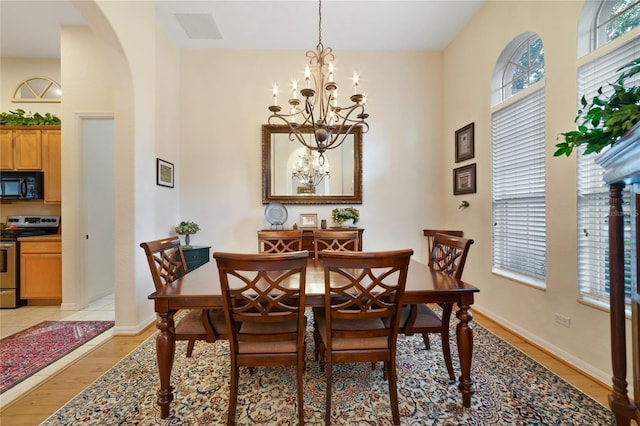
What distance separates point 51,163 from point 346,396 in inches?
176

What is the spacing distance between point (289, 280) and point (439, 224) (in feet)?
9.64

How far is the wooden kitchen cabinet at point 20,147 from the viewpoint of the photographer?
3404 millimetres

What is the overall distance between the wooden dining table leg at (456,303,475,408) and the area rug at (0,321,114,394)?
301 cm

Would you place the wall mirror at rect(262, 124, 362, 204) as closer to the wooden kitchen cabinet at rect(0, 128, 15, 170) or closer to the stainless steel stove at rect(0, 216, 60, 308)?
the stainless steel stove at rect(0, 216, 60, 308)

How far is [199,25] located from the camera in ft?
10.8

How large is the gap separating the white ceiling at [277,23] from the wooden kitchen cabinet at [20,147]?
1.25 metres

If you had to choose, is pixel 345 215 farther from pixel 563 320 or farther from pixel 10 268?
pixel 10 268

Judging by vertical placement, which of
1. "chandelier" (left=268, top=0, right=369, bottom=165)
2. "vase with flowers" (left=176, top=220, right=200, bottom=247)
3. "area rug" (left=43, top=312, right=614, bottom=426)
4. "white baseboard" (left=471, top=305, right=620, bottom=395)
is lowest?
"area rug" (left=43, top=312, right=614, bottom=426)

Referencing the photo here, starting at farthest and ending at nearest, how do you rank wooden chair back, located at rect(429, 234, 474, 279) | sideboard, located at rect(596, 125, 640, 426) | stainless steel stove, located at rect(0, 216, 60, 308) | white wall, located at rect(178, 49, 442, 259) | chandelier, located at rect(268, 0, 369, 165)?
white wall, located at rect(178, 49, 442, 259) → stainless steel stove, located at rect(0, 216, 60, 308) → chandelier, located at rect(268, 0, 369, 165) → wooden chair back, located at rect(429, 234, 474, 279) → sideboard, located at rect(596, 125, 640, 426)

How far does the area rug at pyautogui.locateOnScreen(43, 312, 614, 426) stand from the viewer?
151cm

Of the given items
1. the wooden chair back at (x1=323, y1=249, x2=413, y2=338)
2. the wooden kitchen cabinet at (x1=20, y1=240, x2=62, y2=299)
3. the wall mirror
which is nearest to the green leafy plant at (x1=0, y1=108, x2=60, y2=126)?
the wooden kitchen cabinet at (x1=20, y1=240, x2=62, y2=299)

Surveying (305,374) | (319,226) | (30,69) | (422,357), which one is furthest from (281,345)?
(30,69)

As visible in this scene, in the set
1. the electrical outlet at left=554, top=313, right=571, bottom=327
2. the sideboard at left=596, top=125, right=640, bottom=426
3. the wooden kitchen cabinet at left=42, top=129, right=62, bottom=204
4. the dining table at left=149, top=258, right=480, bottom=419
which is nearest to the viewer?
the sideboard at left=596, top=125, right=640, bottom=426

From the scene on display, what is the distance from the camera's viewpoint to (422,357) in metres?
2.13
